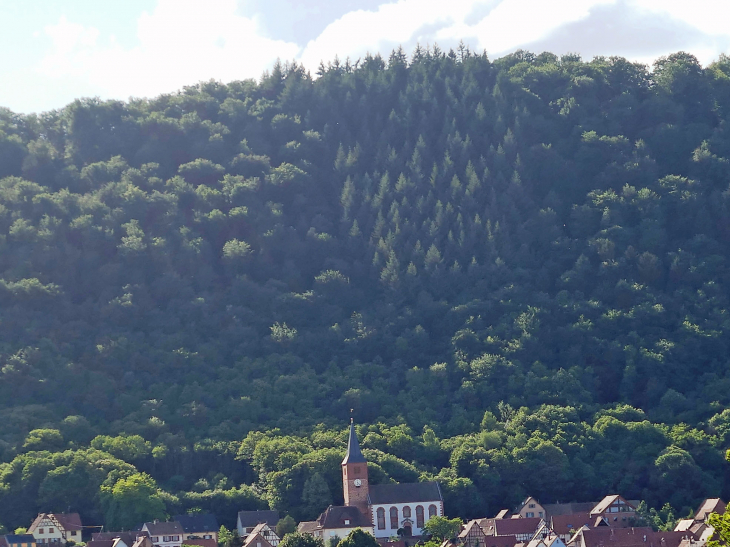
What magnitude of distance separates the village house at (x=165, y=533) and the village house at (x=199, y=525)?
1.93ft

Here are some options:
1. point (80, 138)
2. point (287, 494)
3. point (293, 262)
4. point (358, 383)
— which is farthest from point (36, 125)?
point (287, 494)

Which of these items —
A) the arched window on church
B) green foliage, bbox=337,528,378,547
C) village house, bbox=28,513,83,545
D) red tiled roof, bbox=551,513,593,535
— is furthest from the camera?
the arched window on church

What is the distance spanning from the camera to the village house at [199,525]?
87812mm

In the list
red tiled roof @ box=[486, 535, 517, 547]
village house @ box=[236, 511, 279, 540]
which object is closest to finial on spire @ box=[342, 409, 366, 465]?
village house @ box=[236, 511, 279, 540]

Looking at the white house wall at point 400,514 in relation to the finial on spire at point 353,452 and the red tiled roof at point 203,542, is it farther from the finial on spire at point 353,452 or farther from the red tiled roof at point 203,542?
the red tiled roof at point 203,542

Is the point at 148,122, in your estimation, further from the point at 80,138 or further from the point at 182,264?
the point at 182,264

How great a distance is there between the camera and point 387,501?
91.2 meters

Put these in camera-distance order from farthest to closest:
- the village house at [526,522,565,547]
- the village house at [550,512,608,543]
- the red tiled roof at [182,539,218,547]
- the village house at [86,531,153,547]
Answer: the village house at [550,512,608,543] < the red tiled roof at [182,539,218,547] < the village house at [86,531,153,547] < the village house at [526,522,565,547]

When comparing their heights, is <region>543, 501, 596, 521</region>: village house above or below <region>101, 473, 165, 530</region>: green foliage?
below

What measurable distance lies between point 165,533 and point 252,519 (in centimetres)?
601

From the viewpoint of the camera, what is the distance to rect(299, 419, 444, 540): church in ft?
297

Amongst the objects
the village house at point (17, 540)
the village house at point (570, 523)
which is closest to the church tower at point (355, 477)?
the village house at point (570, 523)

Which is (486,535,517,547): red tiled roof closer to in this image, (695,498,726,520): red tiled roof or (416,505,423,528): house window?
(416,505,423,528): house window

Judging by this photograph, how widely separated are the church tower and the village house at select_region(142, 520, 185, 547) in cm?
1117
